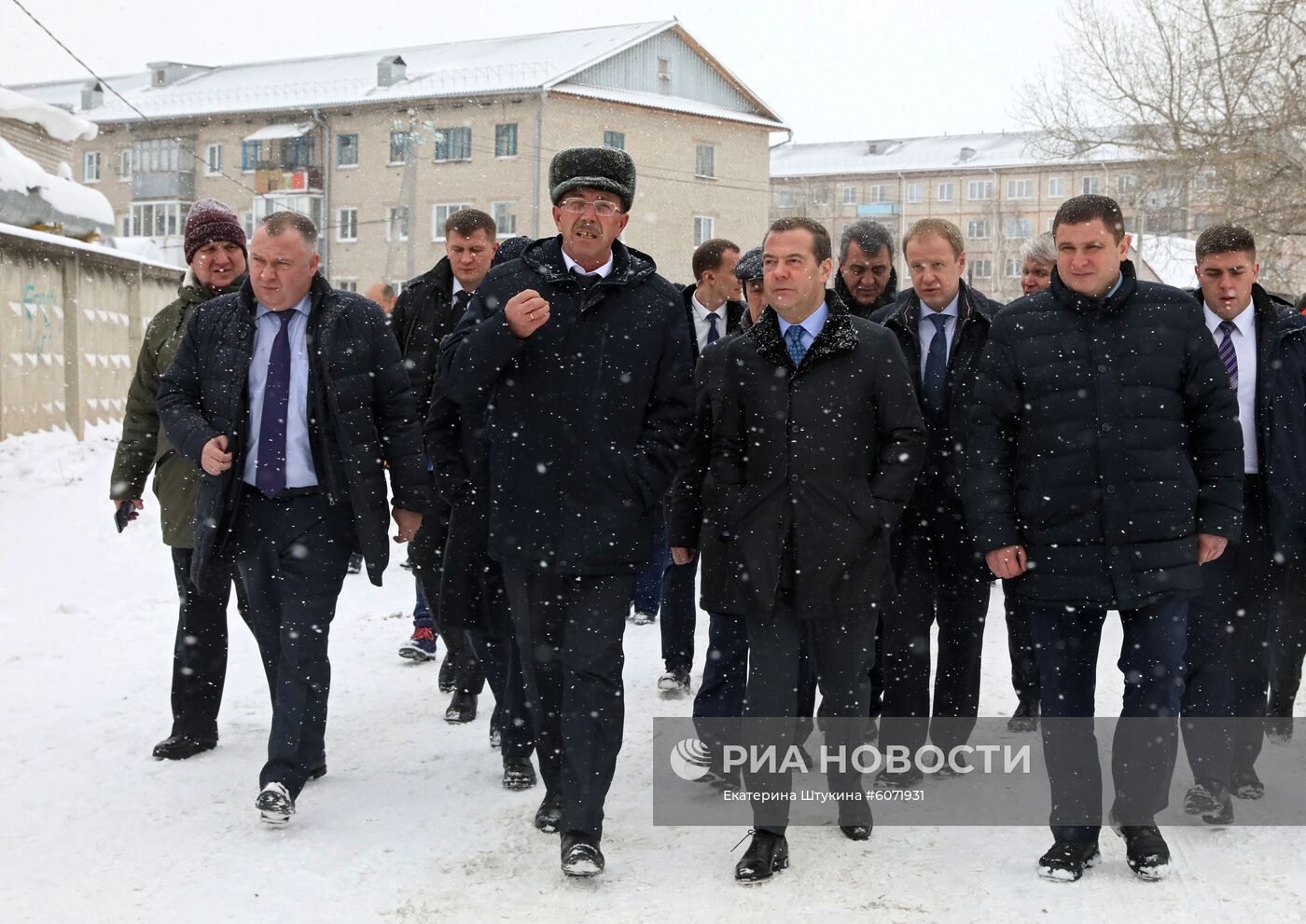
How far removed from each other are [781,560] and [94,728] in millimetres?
3555

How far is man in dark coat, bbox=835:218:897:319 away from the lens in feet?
20.4

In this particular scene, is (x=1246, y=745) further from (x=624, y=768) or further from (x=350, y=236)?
(x=350, y=236)

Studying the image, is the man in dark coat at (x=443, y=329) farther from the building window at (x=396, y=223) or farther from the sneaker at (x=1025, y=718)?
the building window at (x=396, y=223)

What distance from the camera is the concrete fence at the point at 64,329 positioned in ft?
42.9

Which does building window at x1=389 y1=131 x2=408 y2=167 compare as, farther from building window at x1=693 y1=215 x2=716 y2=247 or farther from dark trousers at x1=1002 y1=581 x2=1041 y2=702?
dark trousers at x1=1002 y1=581 x2=1041 y2=702

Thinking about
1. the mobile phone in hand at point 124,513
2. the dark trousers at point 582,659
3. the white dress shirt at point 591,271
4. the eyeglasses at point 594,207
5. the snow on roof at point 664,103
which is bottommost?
the dark trousers at point 582,659

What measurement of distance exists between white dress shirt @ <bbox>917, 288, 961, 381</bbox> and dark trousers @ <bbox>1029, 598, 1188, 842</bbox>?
1.44 m

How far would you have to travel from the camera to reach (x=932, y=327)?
5750 mm

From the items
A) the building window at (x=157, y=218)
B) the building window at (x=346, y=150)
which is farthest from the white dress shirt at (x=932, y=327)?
the building window at (x=157, y=218)

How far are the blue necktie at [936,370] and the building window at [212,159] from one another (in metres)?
51.2

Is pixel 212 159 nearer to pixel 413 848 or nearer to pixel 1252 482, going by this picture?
pixel 413 848

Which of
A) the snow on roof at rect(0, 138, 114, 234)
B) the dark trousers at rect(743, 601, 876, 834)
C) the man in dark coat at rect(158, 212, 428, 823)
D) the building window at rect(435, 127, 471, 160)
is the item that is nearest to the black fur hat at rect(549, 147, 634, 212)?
the man in dark coat at rect(158, 212, 428, 823)

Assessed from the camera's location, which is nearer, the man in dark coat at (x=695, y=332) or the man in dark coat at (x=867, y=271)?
the man in dark coat at (x=867, y=271)

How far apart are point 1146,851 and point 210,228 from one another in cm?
457
